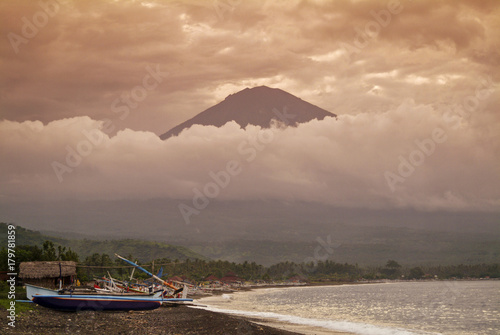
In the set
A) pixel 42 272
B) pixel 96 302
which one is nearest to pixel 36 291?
pixel 96 302

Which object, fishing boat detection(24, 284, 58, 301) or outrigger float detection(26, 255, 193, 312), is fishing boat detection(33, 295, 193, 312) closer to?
outrigger float detection(26, 255, 193, 312)

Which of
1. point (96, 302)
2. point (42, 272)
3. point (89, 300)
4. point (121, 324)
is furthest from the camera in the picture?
point (42, 272)

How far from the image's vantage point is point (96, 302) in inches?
1750

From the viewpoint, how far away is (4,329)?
89.8ft

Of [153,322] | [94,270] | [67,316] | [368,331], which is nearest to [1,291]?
[67,316]

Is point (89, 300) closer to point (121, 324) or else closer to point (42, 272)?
point (121, 324)

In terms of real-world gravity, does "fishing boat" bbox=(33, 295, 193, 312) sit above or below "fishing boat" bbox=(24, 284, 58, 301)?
below

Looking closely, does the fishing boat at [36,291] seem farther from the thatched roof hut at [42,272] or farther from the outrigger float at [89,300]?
the thatched roof hut at [42,272]

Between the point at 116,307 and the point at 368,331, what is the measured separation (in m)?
22.5

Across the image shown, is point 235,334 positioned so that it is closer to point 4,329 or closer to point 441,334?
point 4,329

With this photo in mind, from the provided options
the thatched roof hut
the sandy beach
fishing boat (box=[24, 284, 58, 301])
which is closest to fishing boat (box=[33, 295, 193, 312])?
the sandy beach

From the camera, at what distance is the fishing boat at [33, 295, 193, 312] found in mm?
41719

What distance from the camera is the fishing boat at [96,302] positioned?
41.7 m

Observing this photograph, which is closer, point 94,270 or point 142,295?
point 142,295
